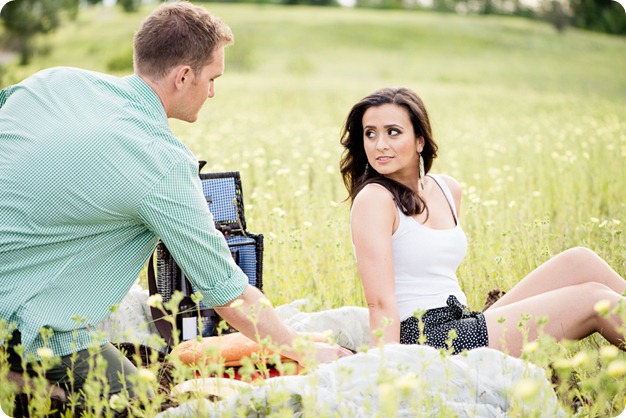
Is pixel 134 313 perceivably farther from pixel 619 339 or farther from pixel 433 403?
pixel 619 339

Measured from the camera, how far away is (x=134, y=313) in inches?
161

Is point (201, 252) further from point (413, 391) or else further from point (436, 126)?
point (436, 126)

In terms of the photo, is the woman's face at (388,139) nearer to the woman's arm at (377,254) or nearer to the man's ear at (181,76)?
the woman's arm at (377,254)

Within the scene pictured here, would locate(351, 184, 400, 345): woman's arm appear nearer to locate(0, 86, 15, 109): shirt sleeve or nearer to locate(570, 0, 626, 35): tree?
locate(0, 86, 15, 109): shirt sleeve

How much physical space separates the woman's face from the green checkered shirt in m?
1.04

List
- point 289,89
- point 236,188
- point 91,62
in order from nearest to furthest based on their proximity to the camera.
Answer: point 236,188, point 289,89, point 91,62

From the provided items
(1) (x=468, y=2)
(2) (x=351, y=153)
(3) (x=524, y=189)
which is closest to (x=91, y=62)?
(3) (x=524, y=189)

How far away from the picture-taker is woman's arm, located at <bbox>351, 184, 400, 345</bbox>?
335 centimetres

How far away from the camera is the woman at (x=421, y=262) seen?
3.39 m

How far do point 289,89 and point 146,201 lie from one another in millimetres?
18175

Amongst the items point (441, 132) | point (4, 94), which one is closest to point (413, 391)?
point (4, 94)

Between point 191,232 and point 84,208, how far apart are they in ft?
1.35

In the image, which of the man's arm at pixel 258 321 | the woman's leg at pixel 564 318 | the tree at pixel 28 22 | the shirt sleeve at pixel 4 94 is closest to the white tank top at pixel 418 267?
the woman's leg at pixel 564 318

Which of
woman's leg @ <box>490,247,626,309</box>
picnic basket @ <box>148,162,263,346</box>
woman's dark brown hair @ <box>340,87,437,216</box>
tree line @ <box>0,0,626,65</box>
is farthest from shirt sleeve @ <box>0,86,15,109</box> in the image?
tree line @ <box>0,0,626,65</box>
